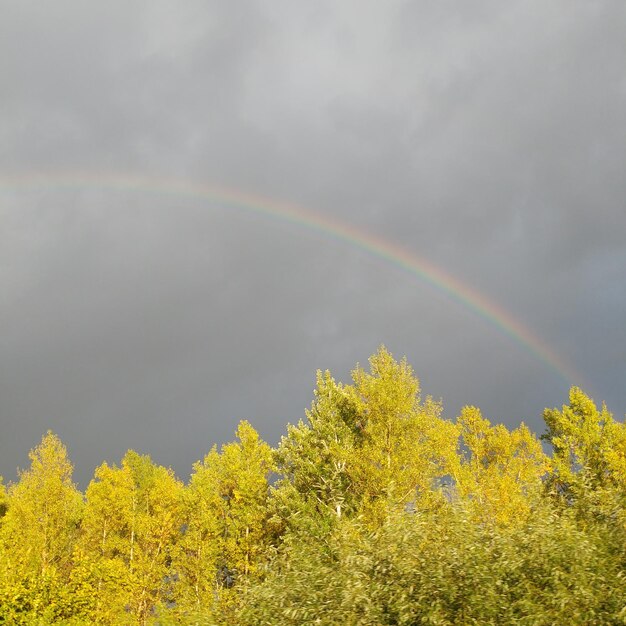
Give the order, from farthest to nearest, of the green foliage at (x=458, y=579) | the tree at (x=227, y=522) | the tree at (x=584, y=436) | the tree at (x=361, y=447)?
the tree at (x=584, y=436) → the tree at (x=227, y=522) → the tree at (x=361, y=447) → the green foliage at (x=458, y=579)

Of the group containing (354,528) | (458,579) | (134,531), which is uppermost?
(134,531)

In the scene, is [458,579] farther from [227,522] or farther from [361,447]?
[227,522]

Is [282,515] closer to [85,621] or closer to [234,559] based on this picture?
[234,559]

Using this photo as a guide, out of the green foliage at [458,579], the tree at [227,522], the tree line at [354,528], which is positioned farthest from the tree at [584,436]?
the green foliage at [458,579]

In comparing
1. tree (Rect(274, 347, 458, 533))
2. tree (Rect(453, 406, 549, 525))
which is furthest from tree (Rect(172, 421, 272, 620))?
tree (Rect(453, 406, 549, 525))

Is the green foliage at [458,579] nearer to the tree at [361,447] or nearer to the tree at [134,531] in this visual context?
the tree at [361,447]

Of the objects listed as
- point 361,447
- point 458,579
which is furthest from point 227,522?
point 458,579

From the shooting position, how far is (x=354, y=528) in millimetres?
18953

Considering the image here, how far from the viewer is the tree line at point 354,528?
14195 millimetres

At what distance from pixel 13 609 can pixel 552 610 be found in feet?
66.9

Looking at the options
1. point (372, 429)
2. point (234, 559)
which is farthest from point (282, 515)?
point (372, 429)

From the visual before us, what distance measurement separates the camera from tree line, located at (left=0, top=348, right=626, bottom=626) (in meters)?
14.2

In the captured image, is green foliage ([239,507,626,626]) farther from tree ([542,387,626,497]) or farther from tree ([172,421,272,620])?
tree ([542,387,626,497])

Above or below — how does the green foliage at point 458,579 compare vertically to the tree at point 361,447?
below
